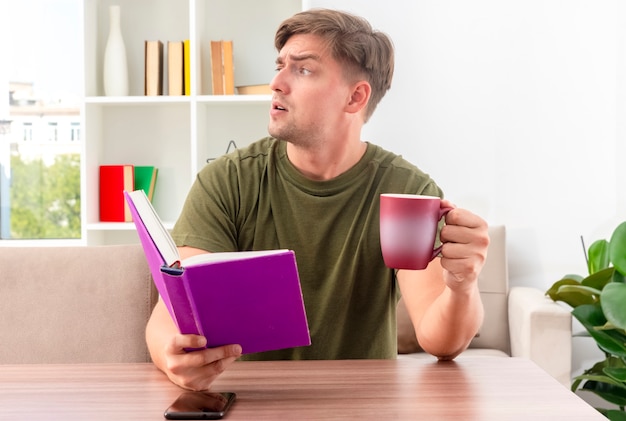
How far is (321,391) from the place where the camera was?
108 cm

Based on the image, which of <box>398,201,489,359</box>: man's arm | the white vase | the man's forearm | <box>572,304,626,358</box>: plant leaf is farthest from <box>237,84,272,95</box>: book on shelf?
the man's forearm

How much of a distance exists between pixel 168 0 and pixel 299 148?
7.20 feet

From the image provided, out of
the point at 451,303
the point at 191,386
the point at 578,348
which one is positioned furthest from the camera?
the point at 578,348

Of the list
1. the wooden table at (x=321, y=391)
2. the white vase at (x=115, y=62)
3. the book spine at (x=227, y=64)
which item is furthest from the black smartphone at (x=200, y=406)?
the white vase at (x=115, y=62)

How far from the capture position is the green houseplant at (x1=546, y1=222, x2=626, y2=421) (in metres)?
2.56

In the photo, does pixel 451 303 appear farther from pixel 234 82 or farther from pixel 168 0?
pixel 168 0

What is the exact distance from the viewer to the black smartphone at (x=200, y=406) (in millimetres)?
964

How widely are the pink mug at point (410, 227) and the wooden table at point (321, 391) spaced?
18 centimetres

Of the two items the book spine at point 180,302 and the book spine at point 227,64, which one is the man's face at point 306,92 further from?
the book spine at point 227,64

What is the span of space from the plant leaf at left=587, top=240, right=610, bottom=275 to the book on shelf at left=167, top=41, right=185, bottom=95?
184 cm

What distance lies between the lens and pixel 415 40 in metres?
3.65

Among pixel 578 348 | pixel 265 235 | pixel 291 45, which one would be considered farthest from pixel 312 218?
pixel 578 348

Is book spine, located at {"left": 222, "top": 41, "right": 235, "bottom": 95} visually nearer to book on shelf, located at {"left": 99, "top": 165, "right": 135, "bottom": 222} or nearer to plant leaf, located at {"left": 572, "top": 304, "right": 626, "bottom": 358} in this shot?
book on shelf, located at {"left": 99, "top": 165, "right": 135, "bottom": 222}

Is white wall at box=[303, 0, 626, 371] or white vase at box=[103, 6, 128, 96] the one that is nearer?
white vase at box=[103, 6, 128, 96]
